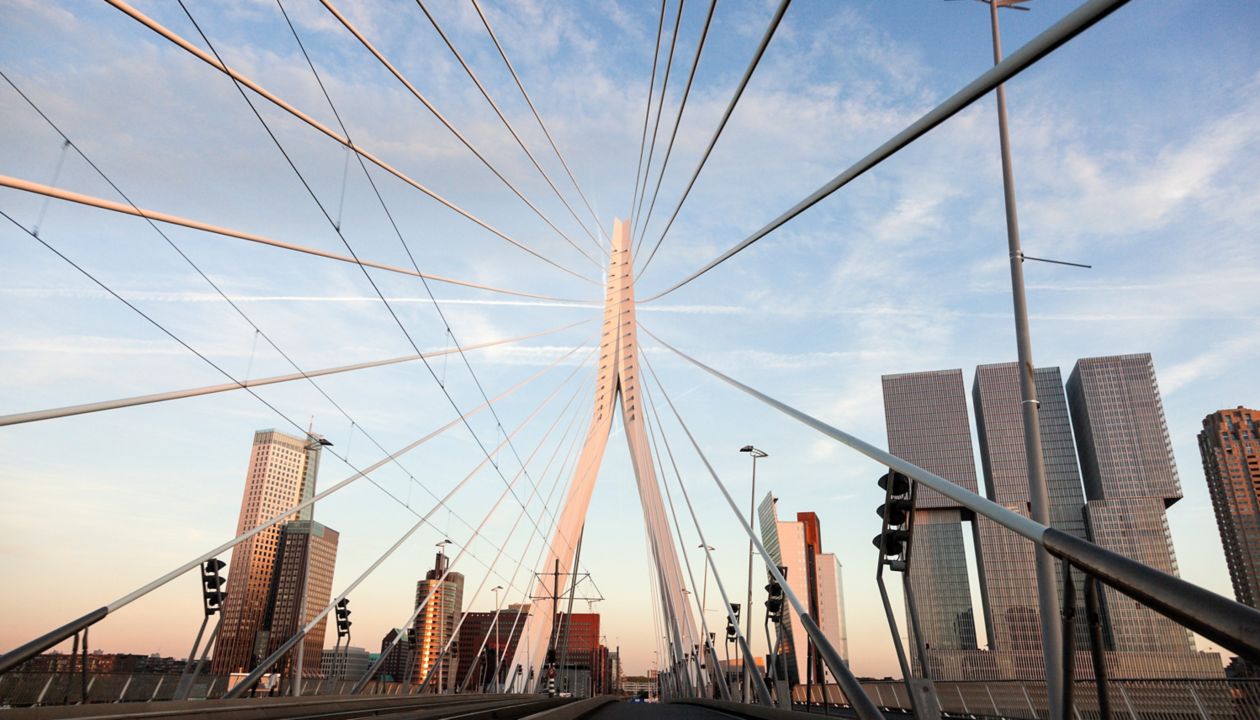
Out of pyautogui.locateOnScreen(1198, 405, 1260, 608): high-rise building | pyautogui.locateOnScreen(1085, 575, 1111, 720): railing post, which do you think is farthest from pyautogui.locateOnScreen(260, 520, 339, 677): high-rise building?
pyautogui.locateOnScreen(1198, 405, 1260, 608): high-rise building

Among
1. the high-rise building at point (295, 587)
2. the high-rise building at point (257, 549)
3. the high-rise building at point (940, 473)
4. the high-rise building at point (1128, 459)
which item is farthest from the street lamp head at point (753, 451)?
the high-rise building at point (1128, 459)

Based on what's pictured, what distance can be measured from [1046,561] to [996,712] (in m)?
19.8

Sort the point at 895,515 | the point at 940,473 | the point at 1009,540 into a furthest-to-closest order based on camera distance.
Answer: the point at 940,473 → the point at 1009,540 → the point at 895,515

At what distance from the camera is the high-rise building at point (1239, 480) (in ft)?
545

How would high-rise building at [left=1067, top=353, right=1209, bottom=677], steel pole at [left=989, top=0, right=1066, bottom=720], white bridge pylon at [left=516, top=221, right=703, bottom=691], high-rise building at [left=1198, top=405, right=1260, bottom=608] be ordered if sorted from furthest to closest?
high-rise building at [left=1067, top=353, right=1209, bottom=677]
high-rise building at [left=1198, top=405, right=1260, bottom=608]
white bridge pylon at [left=516, top=221, right=703, bottom=691]
steel pole at [left=989, top=0, right=1066, bottom=720]

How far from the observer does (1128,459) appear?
625 feet

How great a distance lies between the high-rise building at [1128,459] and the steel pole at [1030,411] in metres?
194

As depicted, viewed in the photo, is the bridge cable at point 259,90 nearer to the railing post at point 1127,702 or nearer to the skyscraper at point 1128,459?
the railing post at point 1127,702

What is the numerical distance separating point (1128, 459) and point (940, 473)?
4687 cm

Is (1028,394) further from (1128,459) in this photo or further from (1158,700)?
(1128,459)

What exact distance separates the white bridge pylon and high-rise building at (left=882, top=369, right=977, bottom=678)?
159005 millimetres

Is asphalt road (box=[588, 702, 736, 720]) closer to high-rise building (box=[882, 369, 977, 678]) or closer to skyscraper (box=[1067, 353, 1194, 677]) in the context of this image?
high-rise building (box=[882, 369, 977, 678])

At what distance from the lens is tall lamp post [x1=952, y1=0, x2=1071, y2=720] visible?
779cm

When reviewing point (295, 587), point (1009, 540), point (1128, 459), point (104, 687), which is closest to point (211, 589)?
point (104, 687)
